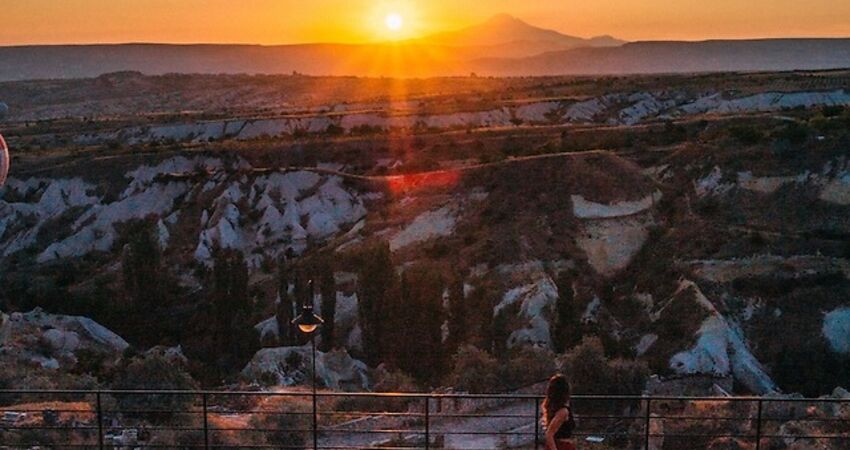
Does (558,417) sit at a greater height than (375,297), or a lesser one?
greater

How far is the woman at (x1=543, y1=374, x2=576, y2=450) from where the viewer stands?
7.40 m

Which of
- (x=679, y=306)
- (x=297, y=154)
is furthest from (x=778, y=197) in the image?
(x=297, y=154)

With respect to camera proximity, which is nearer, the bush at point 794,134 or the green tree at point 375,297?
the green tree at point 375,297

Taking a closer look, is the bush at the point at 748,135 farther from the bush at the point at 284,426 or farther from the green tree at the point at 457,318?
the bush at the point at 284,426

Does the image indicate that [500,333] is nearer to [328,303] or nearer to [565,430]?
[328,303]

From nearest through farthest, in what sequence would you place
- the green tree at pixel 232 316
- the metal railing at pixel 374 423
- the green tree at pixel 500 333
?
the metal railing at pixel 374 423
the green tree at pixel 500 333
the green tree at pixel 232 316

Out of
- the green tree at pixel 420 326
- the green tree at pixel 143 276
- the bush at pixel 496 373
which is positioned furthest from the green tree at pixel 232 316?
the bush at pixel 496 373

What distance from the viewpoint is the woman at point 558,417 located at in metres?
7.40

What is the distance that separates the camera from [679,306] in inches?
1272

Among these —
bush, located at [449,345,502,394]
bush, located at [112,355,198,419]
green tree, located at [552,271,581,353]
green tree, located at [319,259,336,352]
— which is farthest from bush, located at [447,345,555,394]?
green tree, located at [319,259,336,352]

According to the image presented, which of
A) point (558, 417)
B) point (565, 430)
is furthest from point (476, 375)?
point (558, 417)

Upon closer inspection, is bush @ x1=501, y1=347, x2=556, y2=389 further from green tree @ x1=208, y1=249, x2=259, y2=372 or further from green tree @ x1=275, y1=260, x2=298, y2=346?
green tree @ x1=208, y1=249, x2=259, y2=372

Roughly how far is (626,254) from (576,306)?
5.45 meters

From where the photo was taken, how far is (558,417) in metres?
7.41
